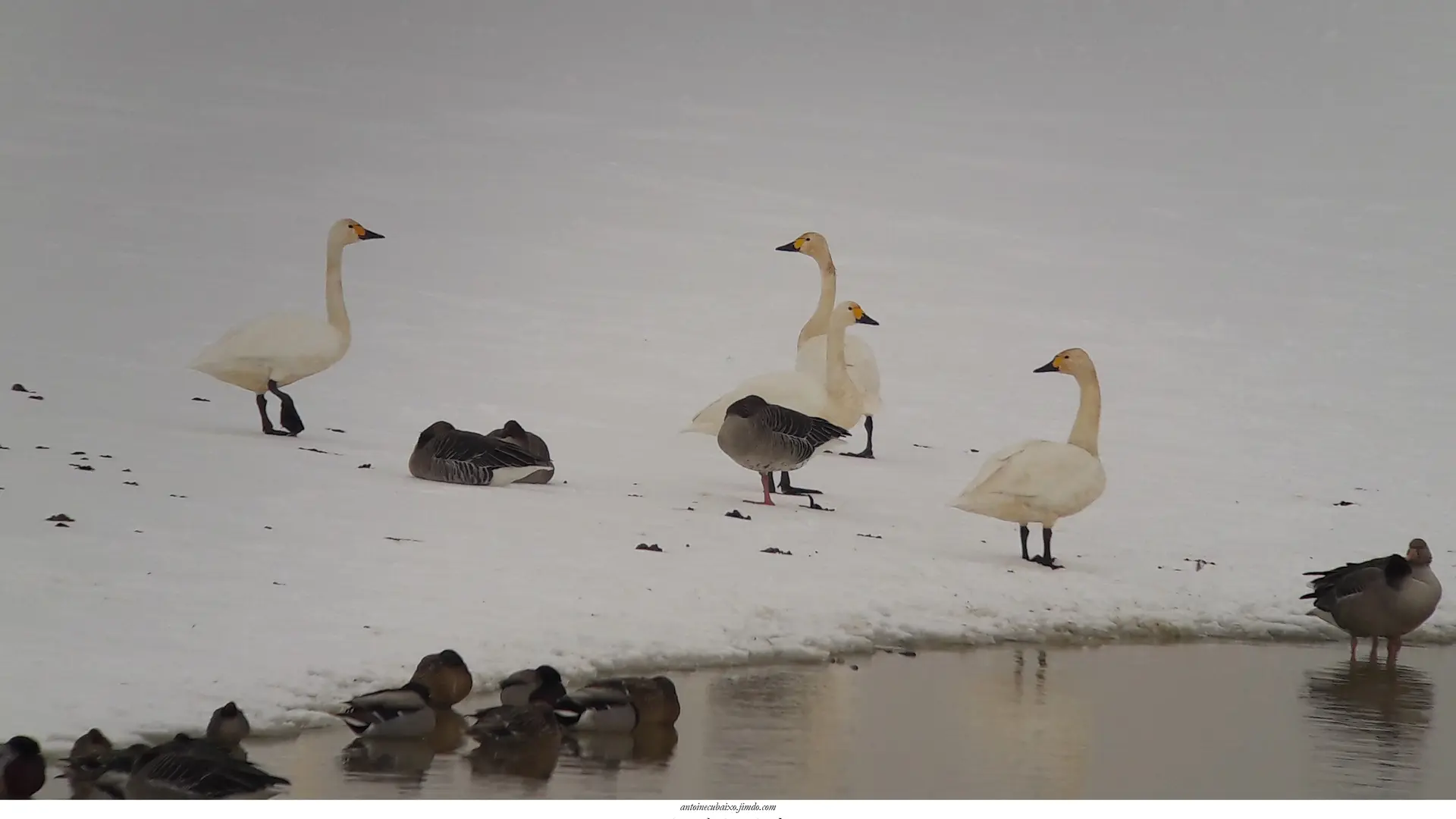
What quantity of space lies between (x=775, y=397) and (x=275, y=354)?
11.8 ft

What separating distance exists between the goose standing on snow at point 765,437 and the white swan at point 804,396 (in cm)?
68

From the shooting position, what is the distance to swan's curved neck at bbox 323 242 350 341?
1403 centimetres

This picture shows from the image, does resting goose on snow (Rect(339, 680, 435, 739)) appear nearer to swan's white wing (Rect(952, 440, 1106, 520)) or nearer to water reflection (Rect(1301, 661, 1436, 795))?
water reflection (Rect(1301, 661, 1436, 795))

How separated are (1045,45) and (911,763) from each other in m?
34.5

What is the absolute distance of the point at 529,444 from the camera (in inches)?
505

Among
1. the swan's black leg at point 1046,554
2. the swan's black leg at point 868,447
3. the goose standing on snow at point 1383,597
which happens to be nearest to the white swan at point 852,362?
the swan's black leg at point 868,447

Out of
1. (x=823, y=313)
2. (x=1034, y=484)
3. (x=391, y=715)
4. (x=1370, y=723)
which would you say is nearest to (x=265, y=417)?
(x=823, y=313)

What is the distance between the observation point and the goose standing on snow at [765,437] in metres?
12.2

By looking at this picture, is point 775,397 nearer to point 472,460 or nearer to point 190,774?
point 472,460

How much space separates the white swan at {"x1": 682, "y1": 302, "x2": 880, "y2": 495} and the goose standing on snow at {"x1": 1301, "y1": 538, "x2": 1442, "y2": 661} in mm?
4178

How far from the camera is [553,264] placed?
24.0 meters

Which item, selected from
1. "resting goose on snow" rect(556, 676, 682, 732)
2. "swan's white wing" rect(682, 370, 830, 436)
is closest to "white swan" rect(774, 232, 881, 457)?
"swan's white wing" rect(682, 370, 830, 436)

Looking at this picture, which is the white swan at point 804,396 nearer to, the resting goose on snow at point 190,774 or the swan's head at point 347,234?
the swan's head at point 347,234

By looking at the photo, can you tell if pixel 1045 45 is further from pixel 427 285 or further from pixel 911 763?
pixel 911 763
